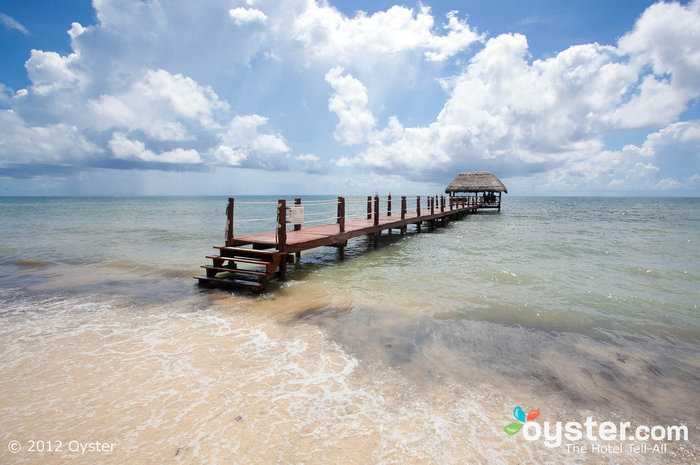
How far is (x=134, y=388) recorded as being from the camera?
3617 millimetres

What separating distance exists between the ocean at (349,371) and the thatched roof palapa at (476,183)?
30.9 m

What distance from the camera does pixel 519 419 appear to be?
3232 millimetres

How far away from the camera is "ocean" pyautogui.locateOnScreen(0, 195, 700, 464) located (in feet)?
9.45

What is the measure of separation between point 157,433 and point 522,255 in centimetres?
1237

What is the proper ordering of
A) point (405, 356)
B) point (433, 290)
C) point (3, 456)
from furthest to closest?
point (433, 290) → point (405, 356) → point (3, 456)

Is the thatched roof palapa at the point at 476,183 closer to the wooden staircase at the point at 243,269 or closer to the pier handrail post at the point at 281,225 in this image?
the pier handrail post at the point at 281,225

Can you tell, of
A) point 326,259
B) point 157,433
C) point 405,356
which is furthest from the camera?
point 326,259

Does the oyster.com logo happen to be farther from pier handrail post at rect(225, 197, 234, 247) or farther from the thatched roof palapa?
the thatched roof palapa

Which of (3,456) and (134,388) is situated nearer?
(3,456)

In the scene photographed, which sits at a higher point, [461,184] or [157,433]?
[461,184]

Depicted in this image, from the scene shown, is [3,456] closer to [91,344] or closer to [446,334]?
[91,344]

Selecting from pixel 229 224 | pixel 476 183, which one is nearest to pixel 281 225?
pixel 229 224

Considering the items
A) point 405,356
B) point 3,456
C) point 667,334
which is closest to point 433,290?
point 405,356

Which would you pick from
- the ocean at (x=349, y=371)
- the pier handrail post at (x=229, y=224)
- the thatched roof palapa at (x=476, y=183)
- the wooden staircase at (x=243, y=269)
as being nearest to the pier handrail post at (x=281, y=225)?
the wooden staircase at (x=243, y=269)
